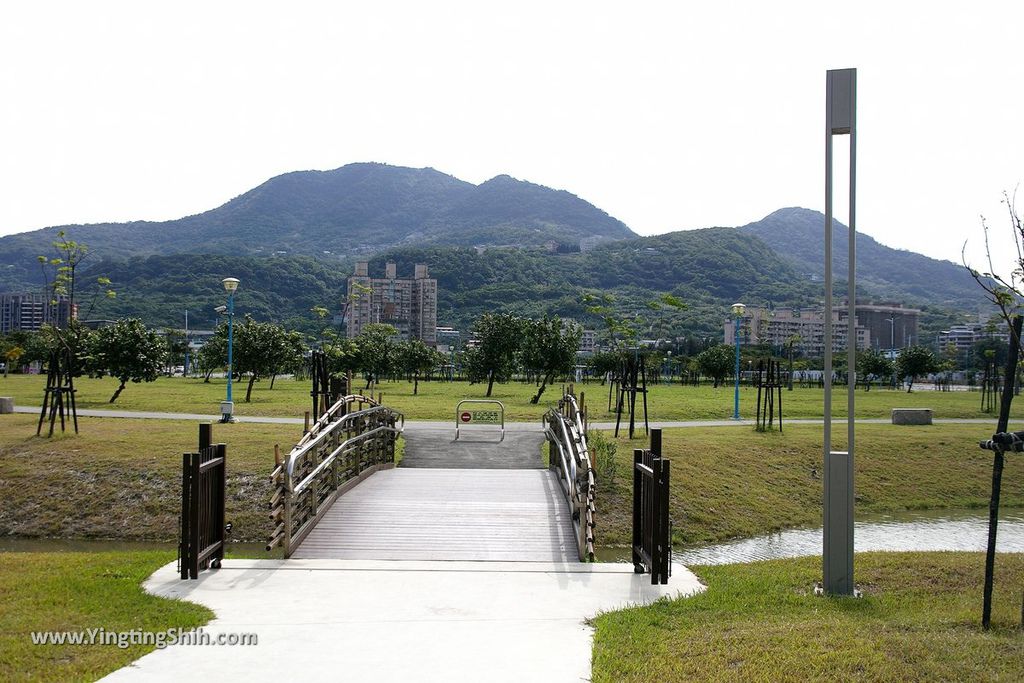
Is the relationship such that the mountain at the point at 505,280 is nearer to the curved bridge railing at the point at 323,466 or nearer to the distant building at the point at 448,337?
the distant building at the point at 448,337

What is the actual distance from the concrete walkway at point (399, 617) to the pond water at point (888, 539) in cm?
413

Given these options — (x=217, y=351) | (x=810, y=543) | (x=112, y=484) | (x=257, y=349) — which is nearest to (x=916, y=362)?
(x=257, y=349)

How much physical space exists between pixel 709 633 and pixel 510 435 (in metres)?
13.9

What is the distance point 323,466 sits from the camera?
1053 centimetres

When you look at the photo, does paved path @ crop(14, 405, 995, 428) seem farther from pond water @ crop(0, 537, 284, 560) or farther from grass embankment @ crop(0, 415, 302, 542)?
pond water @ crop(0, 537, 284, 560)

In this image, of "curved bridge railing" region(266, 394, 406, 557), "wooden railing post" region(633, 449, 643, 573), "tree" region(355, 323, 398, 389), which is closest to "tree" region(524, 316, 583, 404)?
"tree" region(355, 323, 398, 389)

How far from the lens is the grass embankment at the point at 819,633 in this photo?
5.04 meters

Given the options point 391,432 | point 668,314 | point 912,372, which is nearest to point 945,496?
point 391,432

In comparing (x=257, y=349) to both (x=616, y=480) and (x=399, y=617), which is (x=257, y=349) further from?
(x=399, y=617)

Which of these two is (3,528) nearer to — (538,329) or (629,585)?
(629,585)

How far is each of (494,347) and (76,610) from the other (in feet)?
98.9

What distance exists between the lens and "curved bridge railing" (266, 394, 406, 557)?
922 centimetres

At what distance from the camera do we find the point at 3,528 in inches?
529

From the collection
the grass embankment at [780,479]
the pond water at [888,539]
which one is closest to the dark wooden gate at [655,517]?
the pond water at [888,539]
